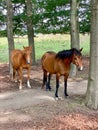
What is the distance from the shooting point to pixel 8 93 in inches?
543

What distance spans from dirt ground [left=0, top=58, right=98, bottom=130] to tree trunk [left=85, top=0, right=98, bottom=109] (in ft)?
1.07

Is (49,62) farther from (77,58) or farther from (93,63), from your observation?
(93,63)

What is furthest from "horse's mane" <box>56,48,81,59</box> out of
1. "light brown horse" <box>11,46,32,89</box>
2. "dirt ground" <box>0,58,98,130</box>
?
"light brown horse" <box>11,46,32,89</box>

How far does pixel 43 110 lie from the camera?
10727mm

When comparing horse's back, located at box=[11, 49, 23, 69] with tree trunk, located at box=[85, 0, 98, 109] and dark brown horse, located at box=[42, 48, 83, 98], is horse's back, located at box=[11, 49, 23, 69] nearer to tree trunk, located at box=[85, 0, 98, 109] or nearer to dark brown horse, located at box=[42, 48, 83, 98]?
dark brown horse, located at box=[42, 48, 83, 98]

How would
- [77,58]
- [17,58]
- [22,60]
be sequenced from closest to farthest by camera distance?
[77,58] < [22,60] < [17,58]

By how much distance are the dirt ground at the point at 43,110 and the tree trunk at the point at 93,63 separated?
327mm

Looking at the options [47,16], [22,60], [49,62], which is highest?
[47,16]

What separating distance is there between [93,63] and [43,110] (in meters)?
2.23

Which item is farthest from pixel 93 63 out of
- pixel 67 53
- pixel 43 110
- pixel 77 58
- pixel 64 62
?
pixel 43 110

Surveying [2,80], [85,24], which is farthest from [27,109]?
[85,24]

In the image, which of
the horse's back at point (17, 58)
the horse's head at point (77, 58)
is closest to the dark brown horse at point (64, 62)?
the horse's head at point (77, 58)

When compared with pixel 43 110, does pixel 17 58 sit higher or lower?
higher

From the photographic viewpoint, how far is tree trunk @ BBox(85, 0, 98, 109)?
11.1 meters
